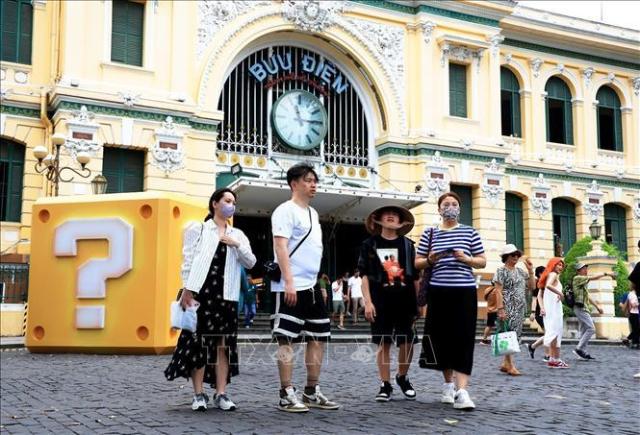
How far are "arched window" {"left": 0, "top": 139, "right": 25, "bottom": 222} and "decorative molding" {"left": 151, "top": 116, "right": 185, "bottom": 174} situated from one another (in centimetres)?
366

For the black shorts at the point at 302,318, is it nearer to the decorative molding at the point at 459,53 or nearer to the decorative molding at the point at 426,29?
the decorative molding at the point at 426,29

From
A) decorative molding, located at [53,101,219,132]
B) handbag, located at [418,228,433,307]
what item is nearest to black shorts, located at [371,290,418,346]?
handbag, located at [418,228,433,307]

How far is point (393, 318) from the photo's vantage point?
24.3 ft

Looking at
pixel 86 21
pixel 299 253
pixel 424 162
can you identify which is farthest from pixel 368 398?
pixel 424 162

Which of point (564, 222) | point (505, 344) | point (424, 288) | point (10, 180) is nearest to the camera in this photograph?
point (424, 288)

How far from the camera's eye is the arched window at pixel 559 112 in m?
29.8

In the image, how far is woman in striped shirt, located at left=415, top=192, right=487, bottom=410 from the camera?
7031mm

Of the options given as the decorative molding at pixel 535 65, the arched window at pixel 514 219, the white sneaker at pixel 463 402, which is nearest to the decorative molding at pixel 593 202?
the arched window at pixel 514 219

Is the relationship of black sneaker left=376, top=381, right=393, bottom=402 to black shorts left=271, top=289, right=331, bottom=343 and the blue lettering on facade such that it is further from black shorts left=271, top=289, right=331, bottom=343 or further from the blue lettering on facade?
the blue lettering on facade

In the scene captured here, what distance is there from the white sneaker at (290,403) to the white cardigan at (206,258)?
913mm

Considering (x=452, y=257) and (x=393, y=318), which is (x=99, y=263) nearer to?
(x=393, y=318)

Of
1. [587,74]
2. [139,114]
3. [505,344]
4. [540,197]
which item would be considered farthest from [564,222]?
[505,344]

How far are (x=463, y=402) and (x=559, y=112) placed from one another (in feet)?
83.6

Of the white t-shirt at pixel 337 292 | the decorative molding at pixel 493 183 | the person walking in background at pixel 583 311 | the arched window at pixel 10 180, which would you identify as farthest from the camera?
the decorative molding at pixel 493 183
